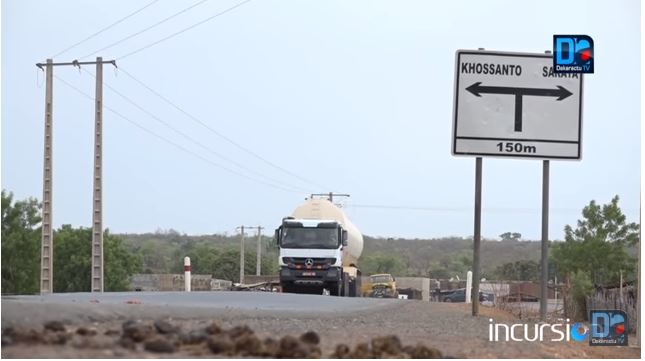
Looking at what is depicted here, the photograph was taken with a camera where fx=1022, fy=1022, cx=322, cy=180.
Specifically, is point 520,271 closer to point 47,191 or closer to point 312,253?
point 312,253

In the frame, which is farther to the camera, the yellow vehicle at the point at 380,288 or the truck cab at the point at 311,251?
the yellow vehicle at the point at 380,288

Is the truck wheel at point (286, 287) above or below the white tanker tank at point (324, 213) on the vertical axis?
below

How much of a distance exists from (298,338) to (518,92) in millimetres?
7717

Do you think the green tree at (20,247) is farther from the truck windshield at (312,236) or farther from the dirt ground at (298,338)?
the dirt ground at (298,338)

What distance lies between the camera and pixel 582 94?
15.9 metres

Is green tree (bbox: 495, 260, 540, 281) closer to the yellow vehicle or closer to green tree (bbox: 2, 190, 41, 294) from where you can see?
the yellow vehicle

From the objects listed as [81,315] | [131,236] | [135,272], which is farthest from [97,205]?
[131,236]

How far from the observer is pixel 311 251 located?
36500 mm

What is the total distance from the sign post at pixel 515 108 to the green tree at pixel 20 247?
36377 mm

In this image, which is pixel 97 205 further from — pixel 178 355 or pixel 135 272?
pixel 135 272

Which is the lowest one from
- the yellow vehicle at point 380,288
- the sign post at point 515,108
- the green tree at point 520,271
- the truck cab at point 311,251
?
the green tree at point 520,271

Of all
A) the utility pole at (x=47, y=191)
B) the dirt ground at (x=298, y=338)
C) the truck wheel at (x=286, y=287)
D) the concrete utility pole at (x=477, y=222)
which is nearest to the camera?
the dirt ground at (x=298, y=338)

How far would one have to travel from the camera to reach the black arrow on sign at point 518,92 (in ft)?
52.4

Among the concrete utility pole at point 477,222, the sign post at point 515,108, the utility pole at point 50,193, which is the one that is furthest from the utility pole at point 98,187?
the sign post at point 515,108
